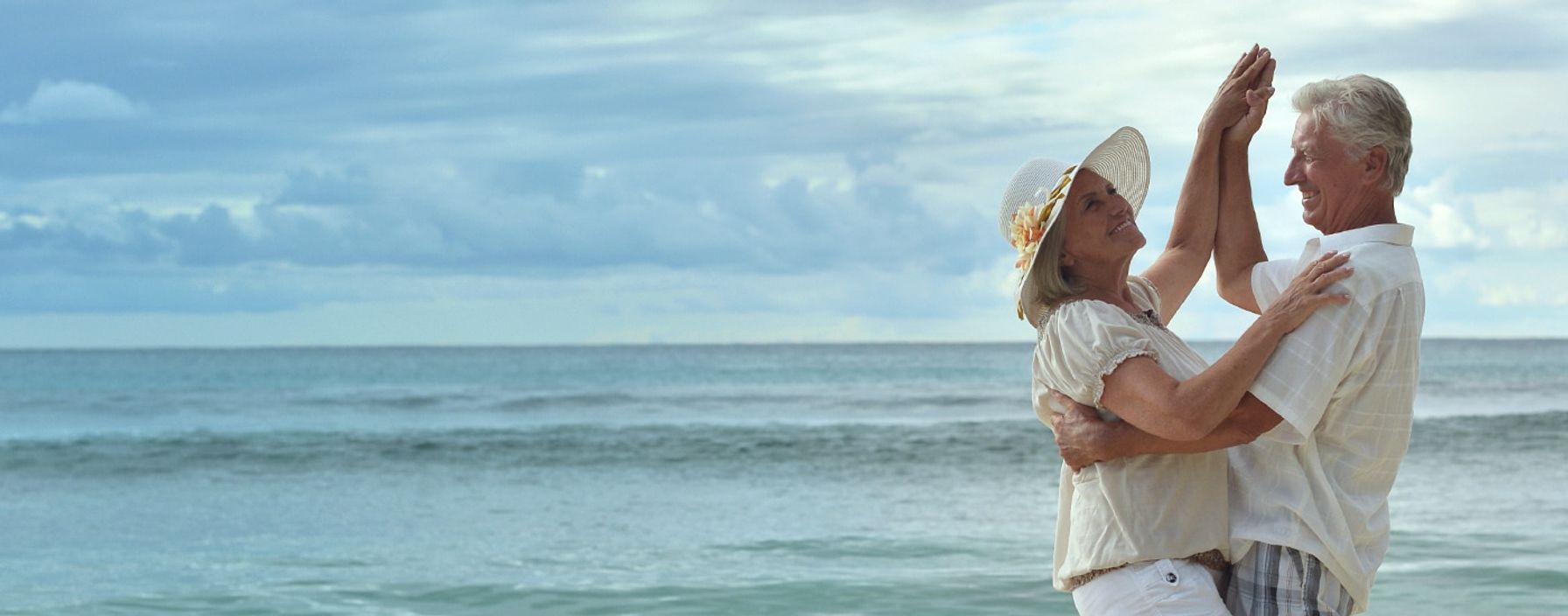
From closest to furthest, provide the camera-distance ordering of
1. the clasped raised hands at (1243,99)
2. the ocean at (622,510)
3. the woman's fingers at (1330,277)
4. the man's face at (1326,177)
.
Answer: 1. the woman's fingers at (1330,277)
2. the man's face at (1326,177)
3. the clasped raised hands at (1243,99)
4. the ocean at (622,510)

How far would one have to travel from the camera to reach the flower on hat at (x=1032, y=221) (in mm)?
2561

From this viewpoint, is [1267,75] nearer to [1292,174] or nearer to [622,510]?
[1292,174]

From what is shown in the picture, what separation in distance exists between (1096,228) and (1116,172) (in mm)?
219

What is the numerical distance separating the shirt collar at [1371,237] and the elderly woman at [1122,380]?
0.06m

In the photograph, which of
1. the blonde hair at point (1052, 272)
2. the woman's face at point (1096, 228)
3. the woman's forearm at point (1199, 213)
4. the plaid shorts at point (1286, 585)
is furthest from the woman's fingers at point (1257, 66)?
the plaid shorts at point (1286, 585)

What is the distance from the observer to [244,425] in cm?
2136

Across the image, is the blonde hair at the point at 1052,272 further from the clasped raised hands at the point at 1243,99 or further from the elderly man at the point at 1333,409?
the clasped raised hands at the point at 1243,99

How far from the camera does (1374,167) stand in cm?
243

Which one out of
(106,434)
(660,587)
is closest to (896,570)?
(660,587)

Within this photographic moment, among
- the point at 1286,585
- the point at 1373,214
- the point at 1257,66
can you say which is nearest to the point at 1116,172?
the point at 1257,66

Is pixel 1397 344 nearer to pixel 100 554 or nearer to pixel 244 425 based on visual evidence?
pixel 100 554

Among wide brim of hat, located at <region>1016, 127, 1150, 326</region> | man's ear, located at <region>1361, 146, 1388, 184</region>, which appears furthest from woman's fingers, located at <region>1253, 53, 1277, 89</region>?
man's ear, located at <region>1361, 146, 1388, 184</region>

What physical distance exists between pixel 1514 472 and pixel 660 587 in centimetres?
855

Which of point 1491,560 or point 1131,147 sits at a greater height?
point 1131,147
